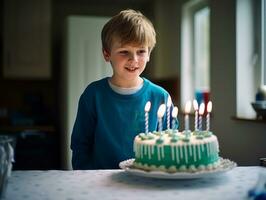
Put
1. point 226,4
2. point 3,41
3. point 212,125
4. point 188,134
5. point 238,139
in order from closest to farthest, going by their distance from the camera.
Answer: point 188,134, point 238,139, point 226,4, point 212,125, point 3,41

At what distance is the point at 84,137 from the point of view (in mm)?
1229

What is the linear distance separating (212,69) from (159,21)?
4.29 ft

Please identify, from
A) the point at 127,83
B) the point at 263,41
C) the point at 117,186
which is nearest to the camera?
the point at 117,186

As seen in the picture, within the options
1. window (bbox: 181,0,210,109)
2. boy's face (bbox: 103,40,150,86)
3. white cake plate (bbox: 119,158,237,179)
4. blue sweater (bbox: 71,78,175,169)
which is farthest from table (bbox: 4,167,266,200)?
window (bbox: 181,0,210,109)

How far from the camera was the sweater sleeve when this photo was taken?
1214 mm

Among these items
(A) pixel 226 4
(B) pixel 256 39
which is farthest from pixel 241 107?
(A) pixel 226 4

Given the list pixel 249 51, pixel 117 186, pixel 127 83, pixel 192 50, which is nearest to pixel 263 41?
pixel 249 51

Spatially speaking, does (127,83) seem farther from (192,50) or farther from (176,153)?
(192,50)

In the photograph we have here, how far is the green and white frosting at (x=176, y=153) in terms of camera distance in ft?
3.01

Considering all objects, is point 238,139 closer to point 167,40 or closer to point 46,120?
point 167,40

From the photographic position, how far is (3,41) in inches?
150

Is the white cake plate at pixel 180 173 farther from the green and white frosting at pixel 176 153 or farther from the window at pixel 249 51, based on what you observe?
the window at pixel 249 51

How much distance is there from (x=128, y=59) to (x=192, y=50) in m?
2.51

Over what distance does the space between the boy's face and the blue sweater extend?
0.23ft
